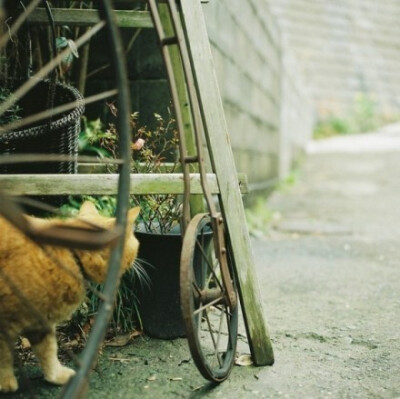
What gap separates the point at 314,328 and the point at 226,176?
91cm

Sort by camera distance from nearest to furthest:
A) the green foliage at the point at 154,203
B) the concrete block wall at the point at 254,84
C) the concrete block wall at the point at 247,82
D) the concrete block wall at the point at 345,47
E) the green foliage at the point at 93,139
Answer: the green foliage at the point at 154,203
the green foliage at the point at 93,139
the concrete block wall at the point at 247,82
the concrete block wall at the point at 254,84
the concrete block wall at the point at 345,47

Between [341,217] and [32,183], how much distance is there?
4005 mm

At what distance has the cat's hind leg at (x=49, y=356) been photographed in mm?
1554

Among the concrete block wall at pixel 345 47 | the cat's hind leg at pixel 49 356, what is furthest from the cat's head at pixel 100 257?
the concrete block wall at pixel 345 47

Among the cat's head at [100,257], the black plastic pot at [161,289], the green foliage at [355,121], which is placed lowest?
the black plastic pot at [161,289]

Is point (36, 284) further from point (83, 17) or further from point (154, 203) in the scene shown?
point (83, 17)

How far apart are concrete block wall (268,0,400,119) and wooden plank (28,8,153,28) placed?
12.2 m

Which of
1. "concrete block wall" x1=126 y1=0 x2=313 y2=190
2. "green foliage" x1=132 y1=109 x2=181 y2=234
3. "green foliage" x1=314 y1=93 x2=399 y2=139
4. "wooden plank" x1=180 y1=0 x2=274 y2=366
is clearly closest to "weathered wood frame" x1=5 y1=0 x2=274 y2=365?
"wooden plank" x1=180 y1=0 x2=274 y2=366

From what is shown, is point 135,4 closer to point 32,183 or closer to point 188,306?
point 32,183

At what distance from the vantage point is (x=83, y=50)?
2670 millimetres

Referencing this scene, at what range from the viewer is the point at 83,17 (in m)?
2.10

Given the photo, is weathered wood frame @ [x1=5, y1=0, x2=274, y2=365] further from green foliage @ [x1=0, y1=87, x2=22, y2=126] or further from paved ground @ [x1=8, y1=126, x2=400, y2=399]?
green foliage @ [x1=0, y1=87, x2=22, y2=126]

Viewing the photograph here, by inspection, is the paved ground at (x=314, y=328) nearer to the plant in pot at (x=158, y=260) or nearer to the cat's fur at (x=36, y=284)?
the plant in pot at (x=158, y=260)

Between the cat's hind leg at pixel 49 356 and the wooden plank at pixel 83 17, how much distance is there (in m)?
1.33
